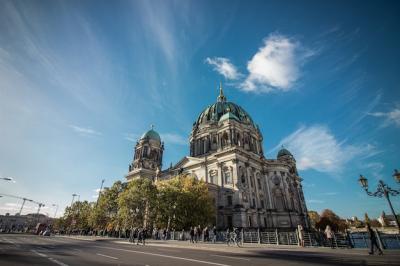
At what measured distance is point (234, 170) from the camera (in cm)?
3938

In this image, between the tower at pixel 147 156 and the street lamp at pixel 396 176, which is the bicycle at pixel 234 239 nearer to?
the street lamp at pixel 396 176

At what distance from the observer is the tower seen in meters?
52.7

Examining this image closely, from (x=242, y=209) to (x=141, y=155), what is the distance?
30.9 metres

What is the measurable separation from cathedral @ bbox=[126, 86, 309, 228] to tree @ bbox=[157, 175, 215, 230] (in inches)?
294

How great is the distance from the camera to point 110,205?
38938 mm

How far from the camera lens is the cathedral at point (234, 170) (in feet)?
125

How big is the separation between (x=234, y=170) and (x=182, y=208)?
13.7 meters

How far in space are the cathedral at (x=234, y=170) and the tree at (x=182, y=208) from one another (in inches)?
294

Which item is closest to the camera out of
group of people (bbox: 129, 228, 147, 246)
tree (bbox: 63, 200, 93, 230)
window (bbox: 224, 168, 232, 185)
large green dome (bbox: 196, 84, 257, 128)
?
group of people (bbox: 129, 228, 147, 246)

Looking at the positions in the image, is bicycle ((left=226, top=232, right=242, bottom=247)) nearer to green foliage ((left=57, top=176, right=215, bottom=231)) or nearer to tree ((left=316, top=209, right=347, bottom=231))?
green foliage ((left=57, top=176, right=215, bottom=231))

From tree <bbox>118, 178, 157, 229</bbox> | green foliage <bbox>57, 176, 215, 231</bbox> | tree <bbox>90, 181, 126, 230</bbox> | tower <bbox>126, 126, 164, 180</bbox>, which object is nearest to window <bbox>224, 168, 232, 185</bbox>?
green foliage <bbox>57, 176, 215, 231</bbox>

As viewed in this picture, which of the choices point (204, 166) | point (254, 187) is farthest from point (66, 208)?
point (254, 187)

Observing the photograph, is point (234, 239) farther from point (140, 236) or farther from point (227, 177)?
point (227, 177)

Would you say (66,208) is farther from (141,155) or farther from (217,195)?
(217,195)
